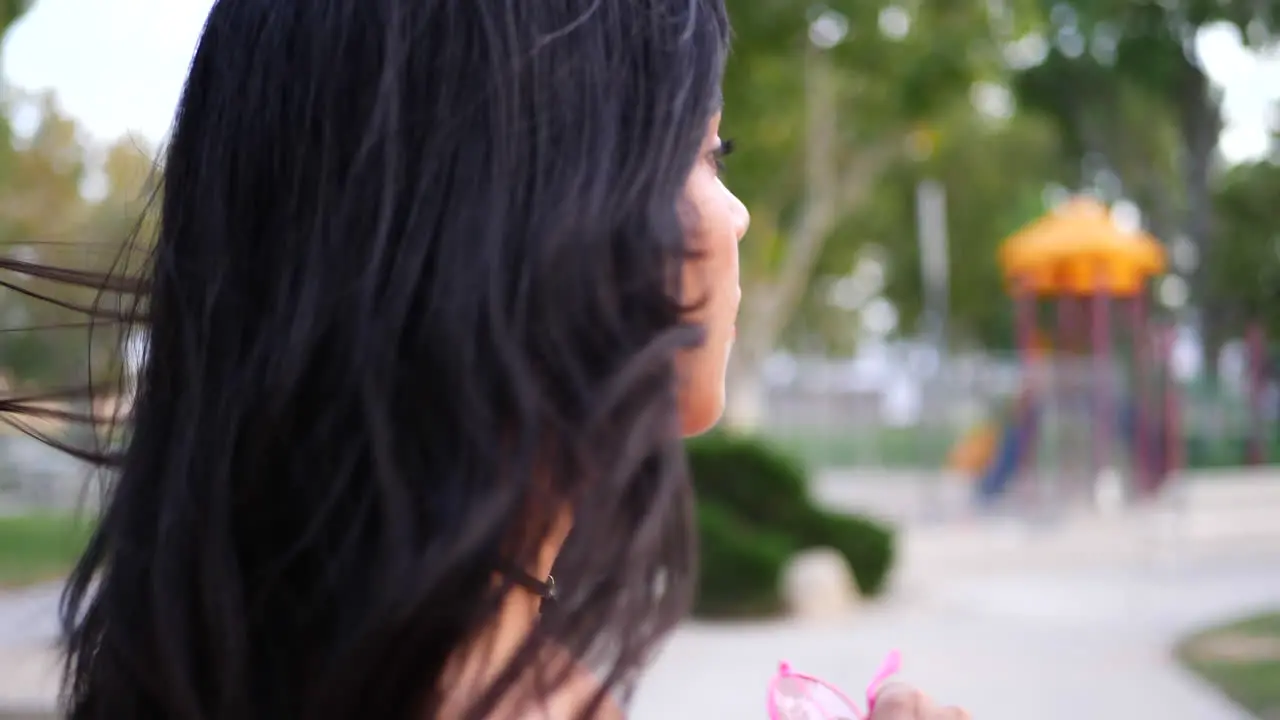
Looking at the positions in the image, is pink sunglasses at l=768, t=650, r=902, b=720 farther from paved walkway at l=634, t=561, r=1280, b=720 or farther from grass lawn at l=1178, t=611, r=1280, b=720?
grass lawn at l=1178, t=611, r=1280, b=720

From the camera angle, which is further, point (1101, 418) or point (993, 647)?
point (1101, 418)

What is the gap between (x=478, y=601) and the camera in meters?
0.74

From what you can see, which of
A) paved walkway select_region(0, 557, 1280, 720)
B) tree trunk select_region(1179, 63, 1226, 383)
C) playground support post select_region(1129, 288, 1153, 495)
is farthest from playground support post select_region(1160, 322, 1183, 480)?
paved walkway select_region(0, 557, 1280, 720)

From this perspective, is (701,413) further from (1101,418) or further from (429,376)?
(1101,418)

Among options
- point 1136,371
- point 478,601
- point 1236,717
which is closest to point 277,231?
point 478,601

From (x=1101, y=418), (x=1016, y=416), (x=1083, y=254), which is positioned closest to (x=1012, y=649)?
(x=1101, y=418)

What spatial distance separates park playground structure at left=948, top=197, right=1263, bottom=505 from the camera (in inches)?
454

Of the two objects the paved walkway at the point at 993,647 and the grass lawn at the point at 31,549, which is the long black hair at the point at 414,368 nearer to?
the paved walkway at the point at 993,647

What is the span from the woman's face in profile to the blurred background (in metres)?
0.52

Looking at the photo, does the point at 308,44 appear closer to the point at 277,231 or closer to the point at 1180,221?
the point at 277,231

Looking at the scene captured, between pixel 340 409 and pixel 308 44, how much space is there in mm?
262

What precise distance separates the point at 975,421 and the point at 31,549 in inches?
402

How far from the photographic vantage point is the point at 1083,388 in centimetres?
1152

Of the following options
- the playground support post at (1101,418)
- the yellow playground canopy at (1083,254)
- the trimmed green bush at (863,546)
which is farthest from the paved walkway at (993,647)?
the yellow playground canopy at (1083,254)
